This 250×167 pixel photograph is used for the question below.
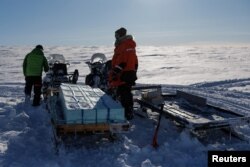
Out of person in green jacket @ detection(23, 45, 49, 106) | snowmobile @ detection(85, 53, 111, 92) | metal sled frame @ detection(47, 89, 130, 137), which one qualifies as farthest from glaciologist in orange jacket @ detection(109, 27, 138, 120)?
snowmobile @ detection(85, 53, 111, 92)

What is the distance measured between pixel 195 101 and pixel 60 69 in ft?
15.0

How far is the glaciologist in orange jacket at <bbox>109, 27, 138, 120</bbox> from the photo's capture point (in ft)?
22.6

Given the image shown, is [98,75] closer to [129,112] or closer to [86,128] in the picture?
[129,112]

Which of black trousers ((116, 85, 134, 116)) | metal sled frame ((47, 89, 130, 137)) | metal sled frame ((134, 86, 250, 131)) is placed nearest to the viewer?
metal sled frame ((47, 89, 130, 137))

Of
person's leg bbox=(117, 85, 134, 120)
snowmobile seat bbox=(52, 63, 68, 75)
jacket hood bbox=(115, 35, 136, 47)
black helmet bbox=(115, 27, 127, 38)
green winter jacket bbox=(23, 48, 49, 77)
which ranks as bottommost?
person's leg bbox=(117, 85, 134, 120)

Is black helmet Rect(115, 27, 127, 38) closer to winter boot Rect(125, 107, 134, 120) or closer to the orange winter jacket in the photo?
the orange winter jacket

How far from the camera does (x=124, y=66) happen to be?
6988 mm

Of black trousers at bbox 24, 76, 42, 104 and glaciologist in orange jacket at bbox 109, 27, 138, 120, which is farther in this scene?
black trousers at bbox 24, 76, 42, 104

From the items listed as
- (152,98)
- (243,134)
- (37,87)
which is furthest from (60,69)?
(243,134)

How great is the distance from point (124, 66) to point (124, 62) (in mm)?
80

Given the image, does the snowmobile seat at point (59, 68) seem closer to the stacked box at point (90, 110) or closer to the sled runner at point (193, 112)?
the sled runner at point (193, 112)

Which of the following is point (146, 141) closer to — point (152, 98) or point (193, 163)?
point (193, 163)

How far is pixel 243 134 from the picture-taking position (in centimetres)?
659

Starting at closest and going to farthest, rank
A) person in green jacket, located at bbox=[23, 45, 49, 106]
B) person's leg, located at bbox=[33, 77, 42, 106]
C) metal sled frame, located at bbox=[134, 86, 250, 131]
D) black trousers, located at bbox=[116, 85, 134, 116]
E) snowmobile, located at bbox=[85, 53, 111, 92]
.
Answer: metal sled frame, located at bbox=[134, 86, 250, 131]
black trousers, located at bbox=[116, 85, 134, 116]
person's leg, located at bbox=[33, 77, 42, 106]
person in green jacket, located at bbox=[23, 45, 49, 106]
snowmobile, located at bbox=[85, 53, 111, 92]
